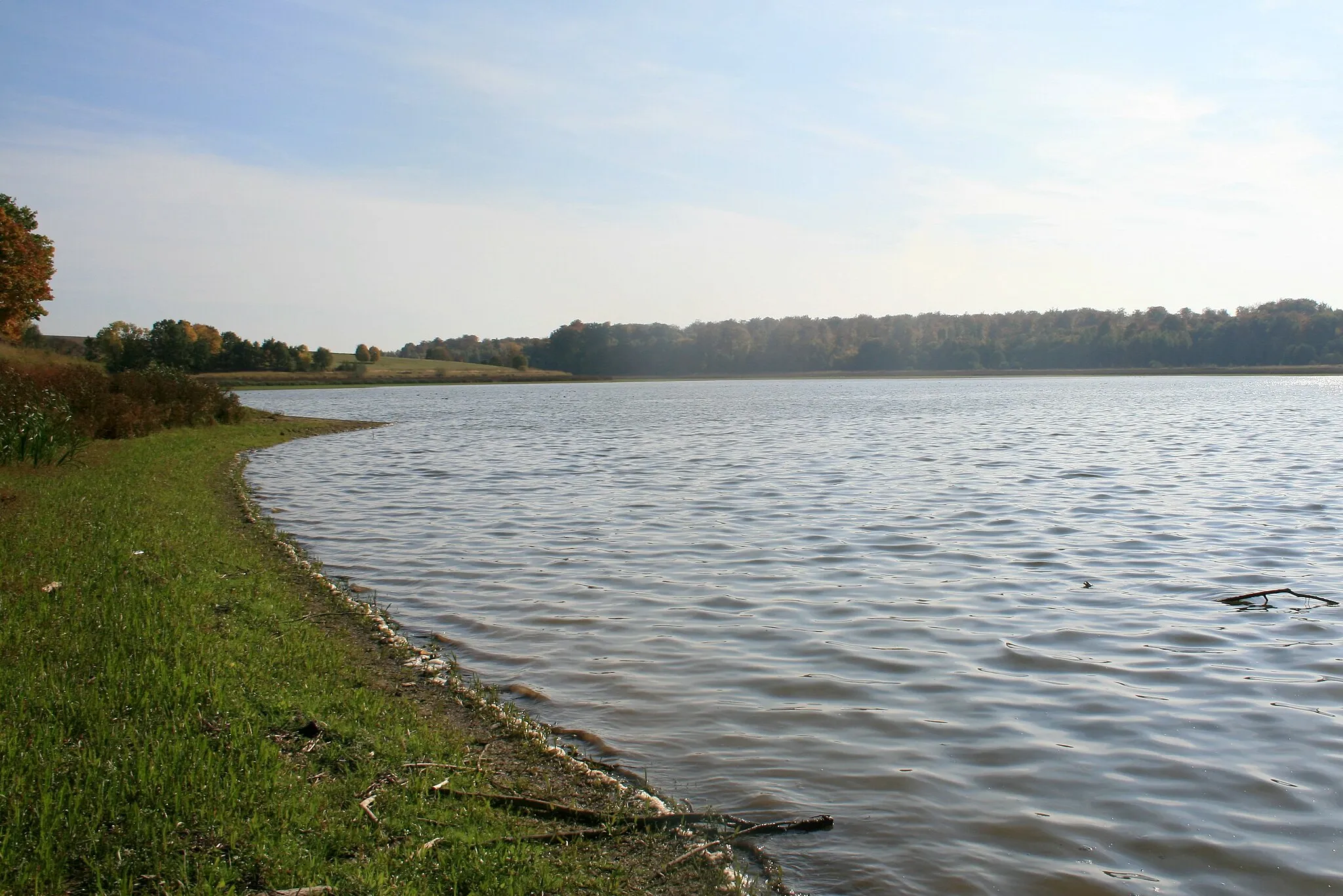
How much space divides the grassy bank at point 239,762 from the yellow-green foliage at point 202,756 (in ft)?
0.04

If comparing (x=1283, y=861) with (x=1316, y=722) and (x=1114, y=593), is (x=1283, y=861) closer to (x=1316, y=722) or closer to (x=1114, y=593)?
(x=1316, y=722)

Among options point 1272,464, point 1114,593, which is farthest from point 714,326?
point 1114,593

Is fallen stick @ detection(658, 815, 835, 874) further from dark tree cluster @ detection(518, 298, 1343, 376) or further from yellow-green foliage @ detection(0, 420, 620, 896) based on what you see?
dark tree cluster @ detection(518, 298, 1343, 376)

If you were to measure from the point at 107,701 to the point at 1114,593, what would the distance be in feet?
31.8

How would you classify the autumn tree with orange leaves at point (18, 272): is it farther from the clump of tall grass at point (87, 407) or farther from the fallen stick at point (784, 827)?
the fallen stick at point (784, 827)

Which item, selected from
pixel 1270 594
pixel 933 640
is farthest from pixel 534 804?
pixel 1270 594

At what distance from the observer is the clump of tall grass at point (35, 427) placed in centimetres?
1744

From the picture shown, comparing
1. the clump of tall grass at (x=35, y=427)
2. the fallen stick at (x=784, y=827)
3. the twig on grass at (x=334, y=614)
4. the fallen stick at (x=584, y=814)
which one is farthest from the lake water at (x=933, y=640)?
the clump of tall grass at (x=35, y=427)

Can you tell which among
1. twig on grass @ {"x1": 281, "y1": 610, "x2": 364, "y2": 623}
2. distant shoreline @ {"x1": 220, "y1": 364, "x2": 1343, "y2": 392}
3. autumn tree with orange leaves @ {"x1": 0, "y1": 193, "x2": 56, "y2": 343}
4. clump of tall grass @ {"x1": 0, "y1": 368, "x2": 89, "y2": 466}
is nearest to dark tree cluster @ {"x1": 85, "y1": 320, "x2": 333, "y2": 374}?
distant shoreline @ {"x1": 220, "y1": 364, "x2": 1343, "y2": 392}

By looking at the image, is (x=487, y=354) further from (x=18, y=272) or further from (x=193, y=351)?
(x=18, y=272)

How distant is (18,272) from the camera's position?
36469 millimetres

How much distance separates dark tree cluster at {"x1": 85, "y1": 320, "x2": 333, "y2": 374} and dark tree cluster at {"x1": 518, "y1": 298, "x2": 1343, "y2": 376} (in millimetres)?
61435

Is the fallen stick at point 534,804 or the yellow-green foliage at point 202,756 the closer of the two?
the yellow-green foliage at point 202,756

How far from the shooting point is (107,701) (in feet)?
19.0
